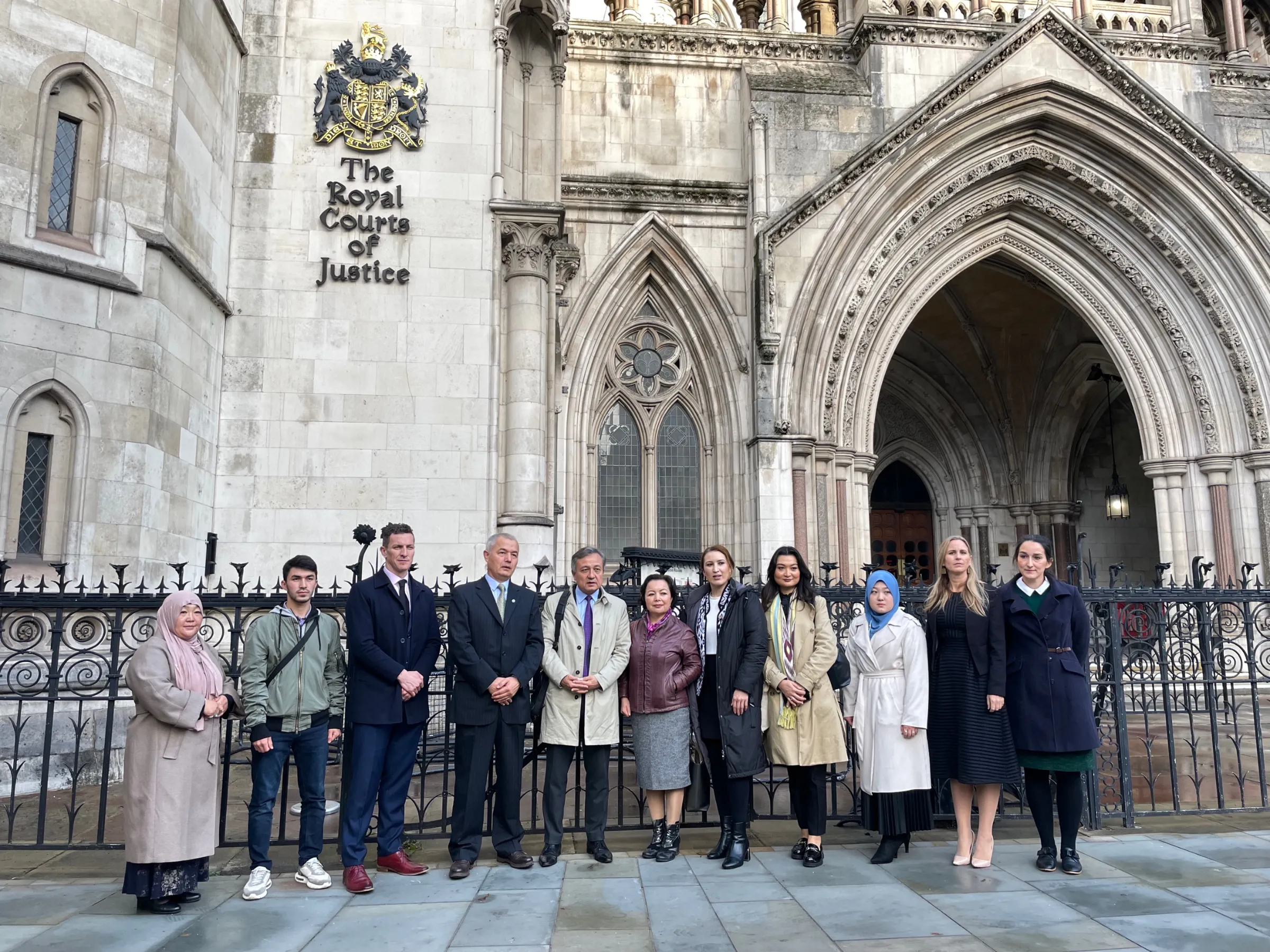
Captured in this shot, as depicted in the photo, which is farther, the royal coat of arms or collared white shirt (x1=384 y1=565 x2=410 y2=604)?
the royal coat of arms

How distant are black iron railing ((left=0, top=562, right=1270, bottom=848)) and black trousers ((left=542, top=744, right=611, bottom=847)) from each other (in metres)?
0.20

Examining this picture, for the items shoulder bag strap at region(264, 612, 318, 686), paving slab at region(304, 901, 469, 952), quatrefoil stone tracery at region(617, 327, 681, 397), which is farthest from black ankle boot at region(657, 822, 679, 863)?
quatrefoil stone tracery at region(617, 327, 681, 397)

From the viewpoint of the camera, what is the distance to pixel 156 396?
8.94 metres

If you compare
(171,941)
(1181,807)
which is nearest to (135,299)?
(171,941)

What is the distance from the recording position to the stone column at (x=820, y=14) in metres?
20.3

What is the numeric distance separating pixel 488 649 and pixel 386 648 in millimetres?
584

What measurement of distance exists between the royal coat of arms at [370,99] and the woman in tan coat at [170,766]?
8.00m

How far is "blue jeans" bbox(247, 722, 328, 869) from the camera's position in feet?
16.1

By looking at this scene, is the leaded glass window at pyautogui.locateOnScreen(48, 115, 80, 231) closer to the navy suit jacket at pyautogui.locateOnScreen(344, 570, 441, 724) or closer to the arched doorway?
the navy suit jacket at pyautogui.locateOnScreen(344, 570, 441, 724)

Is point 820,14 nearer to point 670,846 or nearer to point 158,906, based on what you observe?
point 670,846

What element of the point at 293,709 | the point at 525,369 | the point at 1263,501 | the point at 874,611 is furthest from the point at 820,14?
the point at 293,709

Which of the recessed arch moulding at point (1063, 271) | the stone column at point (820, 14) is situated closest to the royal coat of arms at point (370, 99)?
the recessed arch moulding at point (1063, 271)

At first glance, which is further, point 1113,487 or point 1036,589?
point 1113,487

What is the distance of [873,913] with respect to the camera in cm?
448
